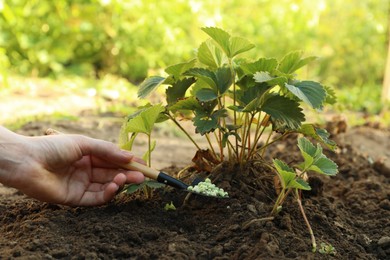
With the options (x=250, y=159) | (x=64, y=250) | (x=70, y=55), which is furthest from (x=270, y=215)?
(x=70, y=55)

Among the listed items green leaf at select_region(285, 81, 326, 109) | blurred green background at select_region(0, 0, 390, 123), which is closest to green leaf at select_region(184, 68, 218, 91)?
green leaf at select_region(285, 81, 326, 109)

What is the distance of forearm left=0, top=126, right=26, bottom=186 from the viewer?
2.24 metres

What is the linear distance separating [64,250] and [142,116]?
1.89 ft

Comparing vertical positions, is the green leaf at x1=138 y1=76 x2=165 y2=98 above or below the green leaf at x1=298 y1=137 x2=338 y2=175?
above

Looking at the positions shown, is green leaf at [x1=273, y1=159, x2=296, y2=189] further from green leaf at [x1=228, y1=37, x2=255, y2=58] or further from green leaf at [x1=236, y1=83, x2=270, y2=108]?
green leaf at [x1=228, y1=37, x2=255, y2=58]

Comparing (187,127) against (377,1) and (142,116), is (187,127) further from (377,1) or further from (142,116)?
(377,1)

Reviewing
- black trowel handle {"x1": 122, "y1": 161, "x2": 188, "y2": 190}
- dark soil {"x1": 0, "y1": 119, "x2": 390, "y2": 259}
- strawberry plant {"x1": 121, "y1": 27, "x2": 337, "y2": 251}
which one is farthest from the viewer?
black trowel handle {"x1": 122, "y1": 161, "x2": 188, "y2": 190}

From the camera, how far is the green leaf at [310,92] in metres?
2.10

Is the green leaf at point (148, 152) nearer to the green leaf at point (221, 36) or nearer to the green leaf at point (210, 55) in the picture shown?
the green leaf at point (210, 55)

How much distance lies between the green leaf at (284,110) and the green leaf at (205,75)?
206 millimetres

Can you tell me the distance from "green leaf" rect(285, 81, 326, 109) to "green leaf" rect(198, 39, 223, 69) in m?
0.35

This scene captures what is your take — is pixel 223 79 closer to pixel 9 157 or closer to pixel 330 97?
pixel 330 97

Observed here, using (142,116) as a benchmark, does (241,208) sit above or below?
below

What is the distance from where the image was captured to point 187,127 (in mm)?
5082
